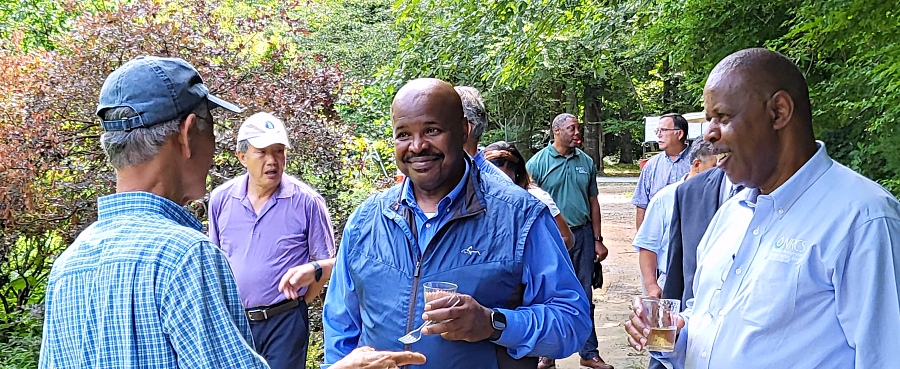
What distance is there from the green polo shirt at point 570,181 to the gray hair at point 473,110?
9.82 ft

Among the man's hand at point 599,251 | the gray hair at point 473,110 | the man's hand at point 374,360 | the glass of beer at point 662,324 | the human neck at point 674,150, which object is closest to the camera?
the man's hand at point 374,360

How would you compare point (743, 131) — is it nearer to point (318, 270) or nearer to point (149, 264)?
point (149, 264)

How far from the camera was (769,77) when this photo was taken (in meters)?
2.28

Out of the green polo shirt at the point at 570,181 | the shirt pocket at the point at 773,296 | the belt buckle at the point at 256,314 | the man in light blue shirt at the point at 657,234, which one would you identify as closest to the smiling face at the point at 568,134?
the green polo shirt at the point at 570,181

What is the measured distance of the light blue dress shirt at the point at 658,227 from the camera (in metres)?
4.84

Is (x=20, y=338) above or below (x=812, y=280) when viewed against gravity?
below

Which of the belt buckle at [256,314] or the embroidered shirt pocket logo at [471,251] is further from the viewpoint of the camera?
the belt buckle at [256,314]

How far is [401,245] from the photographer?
2.63 m

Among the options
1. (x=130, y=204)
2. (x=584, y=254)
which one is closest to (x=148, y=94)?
(x=130, y=204)

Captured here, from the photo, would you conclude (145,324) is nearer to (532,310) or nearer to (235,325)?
(235,325)

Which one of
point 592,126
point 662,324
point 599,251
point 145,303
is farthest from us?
point 592,126

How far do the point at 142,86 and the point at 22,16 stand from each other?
1162 cm

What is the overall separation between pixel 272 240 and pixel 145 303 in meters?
3.05

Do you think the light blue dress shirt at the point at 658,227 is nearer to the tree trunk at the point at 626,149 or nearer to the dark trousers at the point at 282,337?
the dark trousers at the point at 282,337
